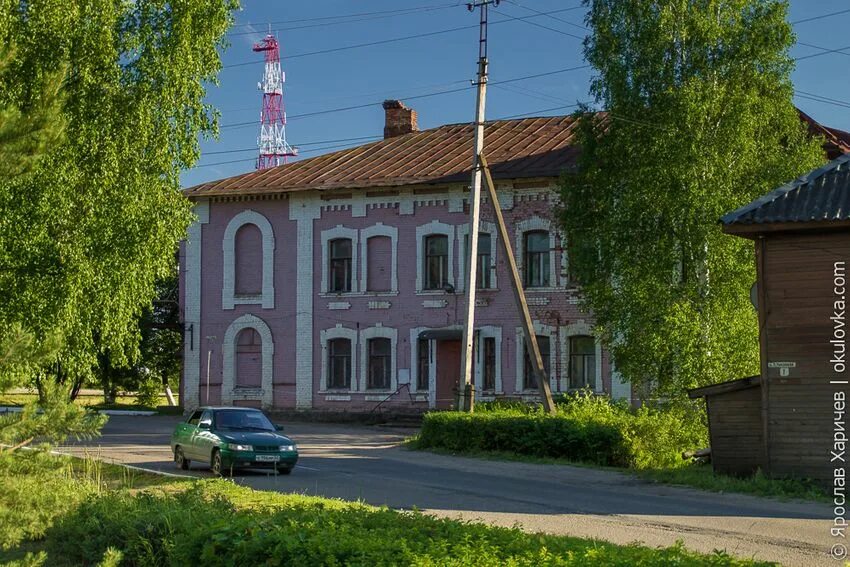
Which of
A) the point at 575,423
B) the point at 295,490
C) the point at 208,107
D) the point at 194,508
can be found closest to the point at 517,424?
the point at 575,423

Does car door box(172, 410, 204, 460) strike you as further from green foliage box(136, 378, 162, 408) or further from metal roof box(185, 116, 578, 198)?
green foliage box(136, 378, 162, 408)

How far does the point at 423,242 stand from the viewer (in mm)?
38562

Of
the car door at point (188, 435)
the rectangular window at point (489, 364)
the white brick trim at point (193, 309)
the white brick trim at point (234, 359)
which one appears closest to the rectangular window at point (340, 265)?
the white brick trim at point (234, 359)

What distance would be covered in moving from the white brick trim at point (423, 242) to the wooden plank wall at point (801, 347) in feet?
64.1

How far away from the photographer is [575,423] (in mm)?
24094

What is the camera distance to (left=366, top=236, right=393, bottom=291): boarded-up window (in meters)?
39.3

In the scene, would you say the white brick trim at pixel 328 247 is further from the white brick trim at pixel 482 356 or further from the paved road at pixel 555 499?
the paved road at pixel 555 499

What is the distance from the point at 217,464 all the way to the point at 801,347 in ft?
35.6

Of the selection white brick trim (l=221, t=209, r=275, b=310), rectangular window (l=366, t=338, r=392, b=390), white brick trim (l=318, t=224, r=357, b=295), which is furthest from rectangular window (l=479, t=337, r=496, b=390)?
white brick trim (l=221, t=209, r=275, b=310)

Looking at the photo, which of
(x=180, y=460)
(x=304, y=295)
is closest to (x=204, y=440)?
(x=180, y=460)

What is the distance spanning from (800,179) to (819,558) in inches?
377

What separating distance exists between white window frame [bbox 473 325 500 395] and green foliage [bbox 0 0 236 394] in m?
19.4

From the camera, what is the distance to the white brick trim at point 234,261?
40875 mm

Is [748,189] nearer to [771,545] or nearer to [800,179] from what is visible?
[800,179]
